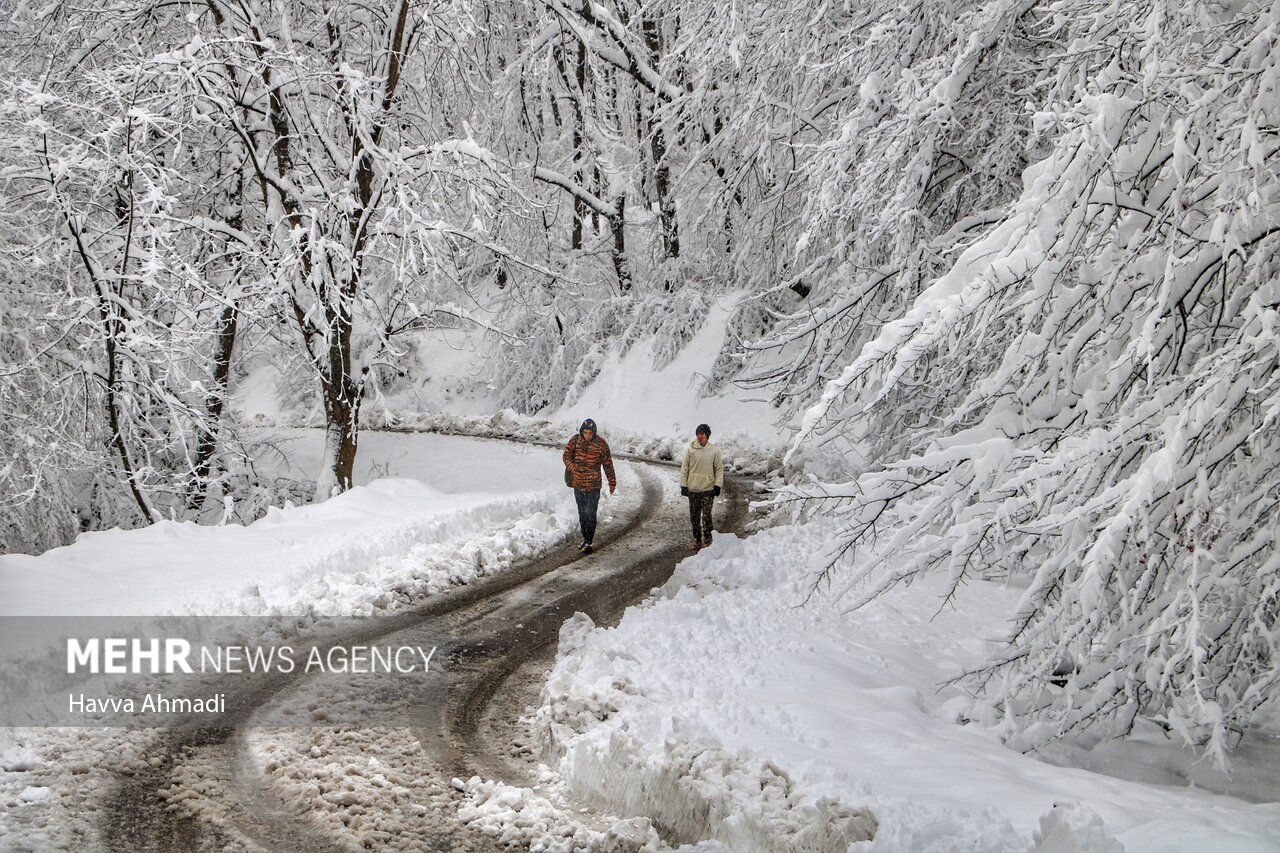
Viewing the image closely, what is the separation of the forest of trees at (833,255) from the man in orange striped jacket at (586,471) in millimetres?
2482

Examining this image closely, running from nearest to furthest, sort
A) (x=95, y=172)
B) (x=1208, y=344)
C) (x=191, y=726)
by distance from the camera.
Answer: (x=1208, y=344) < (x=191, y=726) < (x=95, y=172)

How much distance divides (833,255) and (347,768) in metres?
6.80

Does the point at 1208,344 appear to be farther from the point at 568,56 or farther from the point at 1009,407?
the point at 568,56

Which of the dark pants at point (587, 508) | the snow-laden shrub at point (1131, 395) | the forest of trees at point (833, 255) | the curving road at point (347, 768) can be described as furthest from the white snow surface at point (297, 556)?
the snow-laden shrub at point (1131, 395)

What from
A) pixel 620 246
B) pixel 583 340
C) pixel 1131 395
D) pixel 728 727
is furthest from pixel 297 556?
pixel 620 246

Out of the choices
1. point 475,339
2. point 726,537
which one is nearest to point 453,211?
point 726,537

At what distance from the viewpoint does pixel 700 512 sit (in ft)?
37.5

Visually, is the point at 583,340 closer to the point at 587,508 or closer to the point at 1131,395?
the point at 587,508

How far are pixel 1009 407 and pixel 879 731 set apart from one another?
2083mm

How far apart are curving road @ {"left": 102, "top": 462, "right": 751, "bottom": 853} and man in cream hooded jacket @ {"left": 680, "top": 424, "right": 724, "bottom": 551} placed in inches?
128

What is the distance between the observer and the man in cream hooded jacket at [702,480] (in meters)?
11.2

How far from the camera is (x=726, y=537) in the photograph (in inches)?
400

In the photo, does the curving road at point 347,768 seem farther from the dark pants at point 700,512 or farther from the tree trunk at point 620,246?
the tree trunk at point 620,246

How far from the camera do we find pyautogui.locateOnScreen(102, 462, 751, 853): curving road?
4.49 meters
